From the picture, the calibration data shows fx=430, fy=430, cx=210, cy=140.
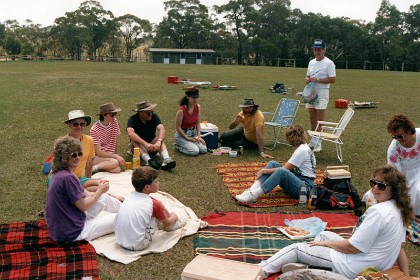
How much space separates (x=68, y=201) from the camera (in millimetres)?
4352

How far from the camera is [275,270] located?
402 cm

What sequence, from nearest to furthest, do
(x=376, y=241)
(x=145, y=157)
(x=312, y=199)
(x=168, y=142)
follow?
1. (x=376, y=241)
2. (x=312, y=199)
3. (x=145, y=157)
4. (x=168, y=142)

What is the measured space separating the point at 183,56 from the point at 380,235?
7575 cm

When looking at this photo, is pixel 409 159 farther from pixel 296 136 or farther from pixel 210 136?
pixel 210 136

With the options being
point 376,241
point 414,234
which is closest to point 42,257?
point 376,241

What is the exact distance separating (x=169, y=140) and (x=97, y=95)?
9.32 m

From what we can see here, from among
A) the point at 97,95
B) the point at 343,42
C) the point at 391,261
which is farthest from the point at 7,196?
the point at 343,42

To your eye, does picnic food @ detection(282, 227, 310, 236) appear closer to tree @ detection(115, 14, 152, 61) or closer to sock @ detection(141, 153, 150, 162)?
sock @ detection(141, 153, 150, 162)

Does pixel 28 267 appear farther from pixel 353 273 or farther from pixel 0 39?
pixel 0 39

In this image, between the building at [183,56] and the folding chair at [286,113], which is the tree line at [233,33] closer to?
the building at [183,56]

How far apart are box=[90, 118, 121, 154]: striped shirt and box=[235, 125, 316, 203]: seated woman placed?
2685mm

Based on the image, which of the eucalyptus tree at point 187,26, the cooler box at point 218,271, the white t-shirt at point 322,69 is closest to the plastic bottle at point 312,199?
the cooler box at point 218,271

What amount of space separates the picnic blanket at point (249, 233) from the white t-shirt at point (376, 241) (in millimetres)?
1079

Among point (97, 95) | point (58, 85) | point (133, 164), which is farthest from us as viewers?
point (58, 85)
